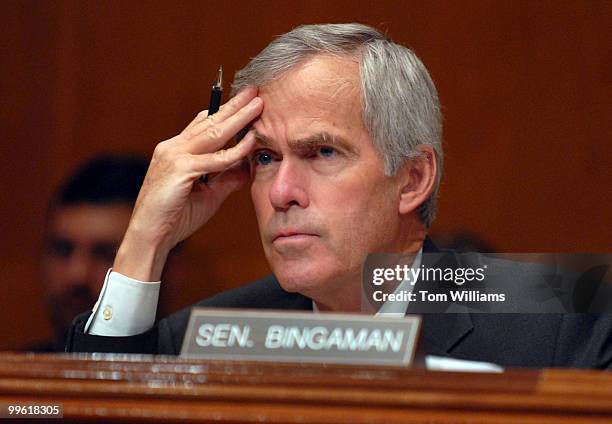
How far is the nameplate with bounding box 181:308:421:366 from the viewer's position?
141cm

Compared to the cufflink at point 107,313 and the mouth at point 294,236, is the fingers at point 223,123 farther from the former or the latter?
the cufflink at point 107,313

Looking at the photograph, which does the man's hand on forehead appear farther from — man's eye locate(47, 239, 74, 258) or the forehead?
man's eye locate(47, 239, 74, 258)

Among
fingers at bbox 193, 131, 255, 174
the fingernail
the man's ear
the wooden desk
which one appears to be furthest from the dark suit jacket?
the wooden desk

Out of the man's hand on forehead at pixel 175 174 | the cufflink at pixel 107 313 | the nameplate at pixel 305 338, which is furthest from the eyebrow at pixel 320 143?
the nameplate at pixel 305 338

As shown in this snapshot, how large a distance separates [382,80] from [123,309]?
27.8 inches

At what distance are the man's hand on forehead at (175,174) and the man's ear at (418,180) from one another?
34 centimetres

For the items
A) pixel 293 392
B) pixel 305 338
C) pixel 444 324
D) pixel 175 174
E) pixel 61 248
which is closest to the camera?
pixel 293 392

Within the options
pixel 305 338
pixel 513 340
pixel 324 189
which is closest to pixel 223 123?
pixel 324 189

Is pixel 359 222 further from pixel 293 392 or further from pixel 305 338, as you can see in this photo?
pixel 293 392

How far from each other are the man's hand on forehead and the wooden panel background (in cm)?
129

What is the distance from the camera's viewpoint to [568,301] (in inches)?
80.2

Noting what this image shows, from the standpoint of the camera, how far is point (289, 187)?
7.02ft

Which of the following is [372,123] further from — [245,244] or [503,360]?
[245,244]

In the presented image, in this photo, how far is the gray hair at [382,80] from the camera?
2.25 m
